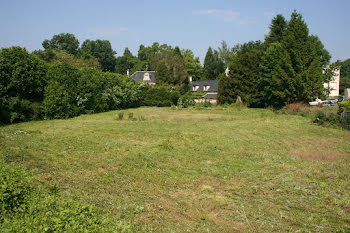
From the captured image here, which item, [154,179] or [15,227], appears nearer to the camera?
[15,227]

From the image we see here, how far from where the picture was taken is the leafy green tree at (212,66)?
253 ft

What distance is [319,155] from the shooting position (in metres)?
11.3

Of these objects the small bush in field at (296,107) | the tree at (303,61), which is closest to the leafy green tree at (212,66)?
the tree at (303,61)

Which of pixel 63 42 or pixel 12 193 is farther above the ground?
pixel 63 42

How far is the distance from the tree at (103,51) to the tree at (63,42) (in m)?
8.82

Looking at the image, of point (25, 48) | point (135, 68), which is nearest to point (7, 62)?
point (25, 48)

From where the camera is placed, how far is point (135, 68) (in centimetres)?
8312

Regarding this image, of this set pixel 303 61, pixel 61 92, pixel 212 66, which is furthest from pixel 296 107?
pixel 212 66

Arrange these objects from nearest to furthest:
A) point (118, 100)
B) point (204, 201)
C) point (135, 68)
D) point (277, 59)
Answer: point (204, 201) → point (118, 100) → point (277, 59) → point (135, 68)

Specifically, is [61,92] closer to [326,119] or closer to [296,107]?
[326,119]

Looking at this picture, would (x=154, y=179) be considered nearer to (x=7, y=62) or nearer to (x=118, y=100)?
(x=7, y=62)

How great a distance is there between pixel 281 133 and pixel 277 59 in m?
19.3

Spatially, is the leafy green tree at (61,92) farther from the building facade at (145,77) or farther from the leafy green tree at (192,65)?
the leafy green tree at (192,65)

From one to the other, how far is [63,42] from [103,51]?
15.7 m
